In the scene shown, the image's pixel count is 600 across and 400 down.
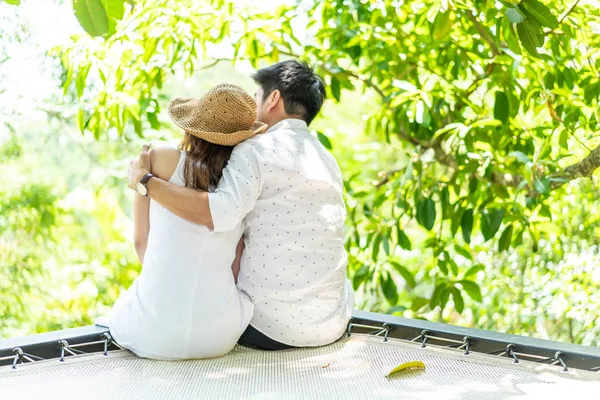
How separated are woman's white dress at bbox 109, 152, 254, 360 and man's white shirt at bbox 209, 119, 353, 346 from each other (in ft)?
0.34

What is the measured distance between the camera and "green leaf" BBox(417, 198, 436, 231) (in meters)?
2.65

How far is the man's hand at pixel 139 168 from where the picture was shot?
6.62 feet

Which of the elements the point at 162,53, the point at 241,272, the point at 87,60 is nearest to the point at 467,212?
the point at 241,272

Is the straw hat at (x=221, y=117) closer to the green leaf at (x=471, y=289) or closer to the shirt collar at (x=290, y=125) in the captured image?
the shirt collar at (x=290, y=125)

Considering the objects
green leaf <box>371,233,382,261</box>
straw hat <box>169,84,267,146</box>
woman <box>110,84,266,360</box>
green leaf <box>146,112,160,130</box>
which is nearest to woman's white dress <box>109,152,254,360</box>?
woman <box>110,84,266,360</box>

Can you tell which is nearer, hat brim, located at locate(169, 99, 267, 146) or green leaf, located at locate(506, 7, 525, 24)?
green leaf, located at locate(506, 7, 525, 24)

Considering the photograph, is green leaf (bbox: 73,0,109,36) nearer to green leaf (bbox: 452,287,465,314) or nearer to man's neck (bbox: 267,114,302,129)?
man's neck (bbox: 267,114,302,129)

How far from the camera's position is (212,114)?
6.75 feet

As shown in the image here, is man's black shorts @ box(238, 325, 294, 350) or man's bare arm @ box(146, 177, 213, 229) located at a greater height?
man's bare arm @ box(146, 177, 213, 229)

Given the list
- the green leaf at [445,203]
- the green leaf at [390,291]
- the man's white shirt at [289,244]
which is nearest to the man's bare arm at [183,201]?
the man's white shirt at [289,244]

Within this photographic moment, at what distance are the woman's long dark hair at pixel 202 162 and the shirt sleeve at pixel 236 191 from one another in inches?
1.7

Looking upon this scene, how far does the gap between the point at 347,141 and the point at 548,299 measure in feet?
10.5

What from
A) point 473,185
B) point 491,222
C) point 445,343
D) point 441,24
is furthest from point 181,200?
point 473,185

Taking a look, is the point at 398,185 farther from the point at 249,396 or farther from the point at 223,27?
the point at 249,396
